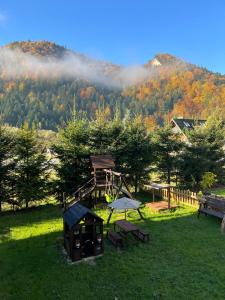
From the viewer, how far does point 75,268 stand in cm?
1079

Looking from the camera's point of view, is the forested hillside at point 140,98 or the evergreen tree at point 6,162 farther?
the forested hillside at point 140,98

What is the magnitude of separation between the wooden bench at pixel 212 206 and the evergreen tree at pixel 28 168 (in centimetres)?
1119

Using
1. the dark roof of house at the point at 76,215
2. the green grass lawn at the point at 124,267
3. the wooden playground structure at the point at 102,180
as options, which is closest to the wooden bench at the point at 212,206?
the green grass lawn at the point at 124,267

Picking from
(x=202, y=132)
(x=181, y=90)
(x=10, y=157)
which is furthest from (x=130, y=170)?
(x=181, y=90)

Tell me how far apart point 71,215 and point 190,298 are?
19.3 feet

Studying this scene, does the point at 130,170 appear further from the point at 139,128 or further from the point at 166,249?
the point at 166,249

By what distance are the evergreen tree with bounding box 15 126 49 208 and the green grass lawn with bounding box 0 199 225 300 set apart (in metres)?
3.75

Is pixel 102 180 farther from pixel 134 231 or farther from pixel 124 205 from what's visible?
pixel 134 231

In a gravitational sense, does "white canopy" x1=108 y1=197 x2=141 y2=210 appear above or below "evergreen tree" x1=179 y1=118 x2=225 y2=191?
below

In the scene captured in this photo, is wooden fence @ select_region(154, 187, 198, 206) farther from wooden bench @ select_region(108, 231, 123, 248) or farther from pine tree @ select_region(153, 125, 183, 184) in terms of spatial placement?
wooden bench @ select_region(108, 231, 123, 248)

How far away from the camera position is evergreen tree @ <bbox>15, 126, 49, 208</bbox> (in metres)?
19.2

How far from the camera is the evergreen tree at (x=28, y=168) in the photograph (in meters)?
19.2

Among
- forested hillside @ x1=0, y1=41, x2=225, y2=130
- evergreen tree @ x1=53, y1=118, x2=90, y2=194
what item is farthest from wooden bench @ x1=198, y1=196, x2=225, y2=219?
forested hillside @ x1=0, y1=41, x2=225, y2=130

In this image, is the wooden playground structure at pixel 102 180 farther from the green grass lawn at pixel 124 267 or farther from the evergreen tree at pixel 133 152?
the green grass lawn at pixel 124 267
